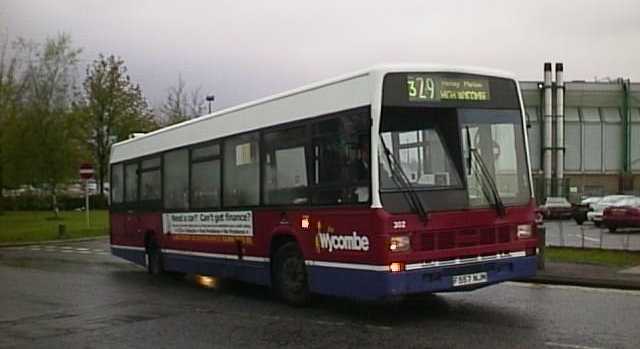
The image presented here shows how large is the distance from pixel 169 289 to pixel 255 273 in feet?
10.3

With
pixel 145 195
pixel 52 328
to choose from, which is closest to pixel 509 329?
pixel 52 328

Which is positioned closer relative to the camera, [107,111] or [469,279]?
[469,279]

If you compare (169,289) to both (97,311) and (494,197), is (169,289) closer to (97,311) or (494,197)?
(97,311)

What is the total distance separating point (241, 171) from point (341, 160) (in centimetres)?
317

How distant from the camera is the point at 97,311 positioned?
42.6 feet

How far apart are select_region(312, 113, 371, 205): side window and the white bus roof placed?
8.9 inches

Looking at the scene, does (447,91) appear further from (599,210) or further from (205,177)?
(599,210)

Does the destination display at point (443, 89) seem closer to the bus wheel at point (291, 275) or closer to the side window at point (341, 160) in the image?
the side window at point (341, 160)

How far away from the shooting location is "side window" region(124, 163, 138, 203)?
1896 cm

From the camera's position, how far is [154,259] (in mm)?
18297

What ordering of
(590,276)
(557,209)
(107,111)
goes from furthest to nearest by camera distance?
(107,111), (557,209), (590,276)

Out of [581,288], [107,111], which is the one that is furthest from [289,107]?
[107,111]

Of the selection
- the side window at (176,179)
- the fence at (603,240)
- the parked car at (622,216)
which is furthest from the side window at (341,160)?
the parked car at (622,216)

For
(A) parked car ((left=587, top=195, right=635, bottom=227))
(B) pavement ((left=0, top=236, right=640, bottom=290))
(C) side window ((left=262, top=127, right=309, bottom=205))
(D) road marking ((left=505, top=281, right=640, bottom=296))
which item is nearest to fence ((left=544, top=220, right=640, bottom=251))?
(A) parked car ((left=587, top=195, right=635, bottom=227))
